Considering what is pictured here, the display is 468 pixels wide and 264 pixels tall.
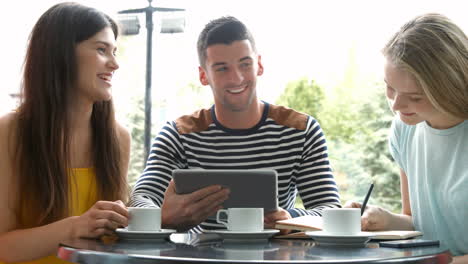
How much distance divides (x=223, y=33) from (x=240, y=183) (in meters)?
0.79

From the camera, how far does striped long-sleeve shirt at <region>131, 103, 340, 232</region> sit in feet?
7.00

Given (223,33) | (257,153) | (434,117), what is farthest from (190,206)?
(223,33)

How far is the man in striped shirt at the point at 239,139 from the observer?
2.14 m

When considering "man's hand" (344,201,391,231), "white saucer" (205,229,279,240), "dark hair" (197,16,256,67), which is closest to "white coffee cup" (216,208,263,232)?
"white saucer" (205,229,279,240)

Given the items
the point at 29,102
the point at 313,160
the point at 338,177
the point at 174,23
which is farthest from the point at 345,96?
the point at 29,102

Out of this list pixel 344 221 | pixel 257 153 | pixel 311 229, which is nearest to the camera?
pixel 344 221

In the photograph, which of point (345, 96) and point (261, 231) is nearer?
point (261, 231)

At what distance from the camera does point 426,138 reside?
68.2 inches

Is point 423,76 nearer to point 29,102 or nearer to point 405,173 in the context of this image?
point 405,173

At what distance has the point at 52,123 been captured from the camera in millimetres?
1789

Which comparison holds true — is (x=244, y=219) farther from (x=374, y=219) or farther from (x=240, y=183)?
(x=374, y=219)

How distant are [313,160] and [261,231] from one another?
781 millimetres

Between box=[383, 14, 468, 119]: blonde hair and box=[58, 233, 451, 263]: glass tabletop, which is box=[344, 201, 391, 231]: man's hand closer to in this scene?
box=[58, 233, 451, 263]: glass tabletop

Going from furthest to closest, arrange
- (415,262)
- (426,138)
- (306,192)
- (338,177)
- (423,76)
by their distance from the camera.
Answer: (338,177) < (306,192) < (426,138) < (423,76) < (415,262)
